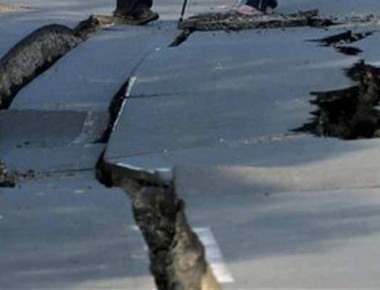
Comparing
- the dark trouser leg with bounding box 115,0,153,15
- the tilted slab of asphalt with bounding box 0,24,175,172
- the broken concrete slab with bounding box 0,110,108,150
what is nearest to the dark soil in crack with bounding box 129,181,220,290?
the tilted slab of asphalt with bounding box 0,24,175,172

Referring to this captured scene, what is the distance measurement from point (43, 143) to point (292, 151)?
2.14 metres

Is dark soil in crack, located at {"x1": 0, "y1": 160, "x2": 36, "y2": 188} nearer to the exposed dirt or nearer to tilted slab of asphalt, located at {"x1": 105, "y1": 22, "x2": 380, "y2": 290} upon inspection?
tilted slab of asphalt, located at {"x1": 105, "y1": 22, "x2": 380, "y2": 290}

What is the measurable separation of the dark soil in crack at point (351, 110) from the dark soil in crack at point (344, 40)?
1.20 metres

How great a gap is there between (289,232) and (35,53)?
650 centimetres

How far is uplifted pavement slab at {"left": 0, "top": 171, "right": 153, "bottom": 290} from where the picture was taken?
700cm

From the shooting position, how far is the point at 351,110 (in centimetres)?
1068

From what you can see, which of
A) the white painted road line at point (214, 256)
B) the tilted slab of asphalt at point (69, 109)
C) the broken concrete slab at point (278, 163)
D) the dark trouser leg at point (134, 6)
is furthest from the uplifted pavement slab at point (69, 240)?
the dark trouser leg at point (134, 6)

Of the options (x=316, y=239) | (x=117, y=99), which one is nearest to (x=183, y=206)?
(x=316, y=239)

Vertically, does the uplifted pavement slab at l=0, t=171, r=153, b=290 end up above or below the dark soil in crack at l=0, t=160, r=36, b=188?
above

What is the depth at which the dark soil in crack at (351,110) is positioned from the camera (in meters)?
10.1

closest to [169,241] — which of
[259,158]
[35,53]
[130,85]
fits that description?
[259,158]

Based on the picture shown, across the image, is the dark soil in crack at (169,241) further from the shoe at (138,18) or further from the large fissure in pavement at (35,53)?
the shoe at (138,18)

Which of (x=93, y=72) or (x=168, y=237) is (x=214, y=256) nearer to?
(x=168, y=237)

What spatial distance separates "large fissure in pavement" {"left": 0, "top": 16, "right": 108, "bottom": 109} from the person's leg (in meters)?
0.49
